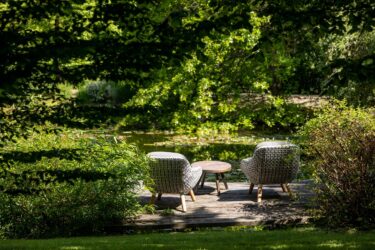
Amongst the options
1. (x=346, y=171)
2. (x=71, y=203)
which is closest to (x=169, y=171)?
(x=71, y=203)

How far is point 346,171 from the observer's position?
8.94 m

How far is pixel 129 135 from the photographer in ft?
69.6

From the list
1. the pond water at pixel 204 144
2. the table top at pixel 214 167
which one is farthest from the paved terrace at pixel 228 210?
the pond water at pixel 204 144

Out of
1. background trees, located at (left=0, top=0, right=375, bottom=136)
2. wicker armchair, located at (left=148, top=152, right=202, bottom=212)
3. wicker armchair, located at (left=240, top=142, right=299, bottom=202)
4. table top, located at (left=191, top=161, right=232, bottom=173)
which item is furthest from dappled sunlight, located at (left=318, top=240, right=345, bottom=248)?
table top, located at (left=191, top=161, right=232, bottom=173)

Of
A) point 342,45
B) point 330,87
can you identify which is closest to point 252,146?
point 342,45

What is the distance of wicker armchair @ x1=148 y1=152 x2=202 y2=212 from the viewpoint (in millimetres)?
9906

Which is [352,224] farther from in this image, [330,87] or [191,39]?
[191,39]

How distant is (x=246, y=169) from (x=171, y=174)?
64.9 inches

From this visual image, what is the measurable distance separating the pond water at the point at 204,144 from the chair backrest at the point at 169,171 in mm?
6225

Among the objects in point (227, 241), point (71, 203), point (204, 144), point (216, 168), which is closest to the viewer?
point (227, 241)

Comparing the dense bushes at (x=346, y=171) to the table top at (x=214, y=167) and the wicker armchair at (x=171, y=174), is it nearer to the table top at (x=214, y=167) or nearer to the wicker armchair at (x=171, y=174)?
the wicker armchair at (x=171, y=174)

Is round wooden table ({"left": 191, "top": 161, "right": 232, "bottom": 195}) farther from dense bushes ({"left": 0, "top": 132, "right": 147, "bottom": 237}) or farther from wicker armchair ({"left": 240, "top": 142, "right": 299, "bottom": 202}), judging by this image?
dense bushes ({"left": 0, "top": 132, "right": 147, "bottom": 237})

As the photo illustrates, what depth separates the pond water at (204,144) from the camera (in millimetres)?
17561

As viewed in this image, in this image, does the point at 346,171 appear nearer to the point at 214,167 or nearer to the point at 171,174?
the point at 171,174
